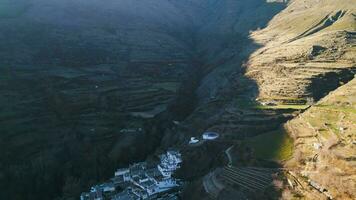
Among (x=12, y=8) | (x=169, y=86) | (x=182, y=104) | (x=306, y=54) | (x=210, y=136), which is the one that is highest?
(x=12, y=8)

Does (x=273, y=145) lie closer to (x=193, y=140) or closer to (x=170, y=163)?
(x=193, y=140)

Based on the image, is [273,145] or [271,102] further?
[271,102]

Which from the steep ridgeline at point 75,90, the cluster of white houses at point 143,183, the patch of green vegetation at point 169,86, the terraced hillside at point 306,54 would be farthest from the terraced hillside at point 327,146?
the patch of green vegetation at point 169,86

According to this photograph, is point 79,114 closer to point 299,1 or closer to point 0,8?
point 0,8

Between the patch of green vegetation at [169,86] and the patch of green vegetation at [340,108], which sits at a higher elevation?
the patch of green vegetation at [340,108]

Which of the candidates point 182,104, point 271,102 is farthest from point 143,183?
point 182,104

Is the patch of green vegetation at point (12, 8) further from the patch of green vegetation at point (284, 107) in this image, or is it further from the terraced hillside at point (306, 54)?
the patch of green vegetation at point (284, 107)
